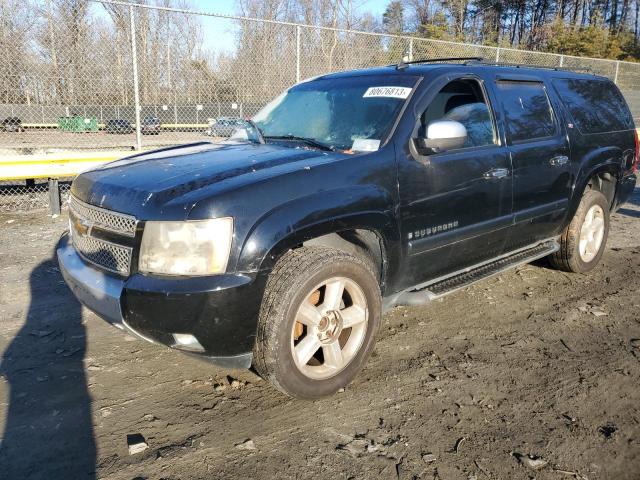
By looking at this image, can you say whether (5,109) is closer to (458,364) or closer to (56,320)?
(56,320)

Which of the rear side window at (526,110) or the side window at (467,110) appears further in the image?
the rear side window at (526,110)

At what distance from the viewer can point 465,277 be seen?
374 cm

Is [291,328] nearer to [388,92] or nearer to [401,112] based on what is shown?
[401,112]

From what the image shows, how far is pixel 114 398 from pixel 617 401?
9.29 feet

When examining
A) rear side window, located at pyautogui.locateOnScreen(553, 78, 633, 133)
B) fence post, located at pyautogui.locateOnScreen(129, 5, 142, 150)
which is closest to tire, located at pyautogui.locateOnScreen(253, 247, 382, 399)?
rear side window, located at pyautogui.locateOnScreen(553, 78, 633, 133)

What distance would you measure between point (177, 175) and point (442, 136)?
5.35 feet

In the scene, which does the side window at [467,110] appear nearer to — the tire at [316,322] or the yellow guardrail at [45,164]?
the tire at [316,322]

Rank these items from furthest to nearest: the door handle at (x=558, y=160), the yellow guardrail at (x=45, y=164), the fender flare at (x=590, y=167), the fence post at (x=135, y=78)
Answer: the fence post at (x=135, y=78), the yellow guardrail at (x=45, y=164), the fender flare at (x=590, y=167), the door handle at (x=558, y=160)

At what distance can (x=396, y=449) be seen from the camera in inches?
97.0

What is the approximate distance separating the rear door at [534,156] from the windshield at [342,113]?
1.02 meters

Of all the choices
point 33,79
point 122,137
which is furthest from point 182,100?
point 33,79

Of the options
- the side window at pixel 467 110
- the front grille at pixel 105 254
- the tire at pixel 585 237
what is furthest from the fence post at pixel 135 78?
the tire at pixel 585 237

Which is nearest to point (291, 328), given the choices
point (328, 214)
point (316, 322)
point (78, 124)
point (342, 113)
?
point (316, 322)

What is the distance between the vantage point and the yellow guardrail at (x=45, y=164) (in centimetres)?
671
